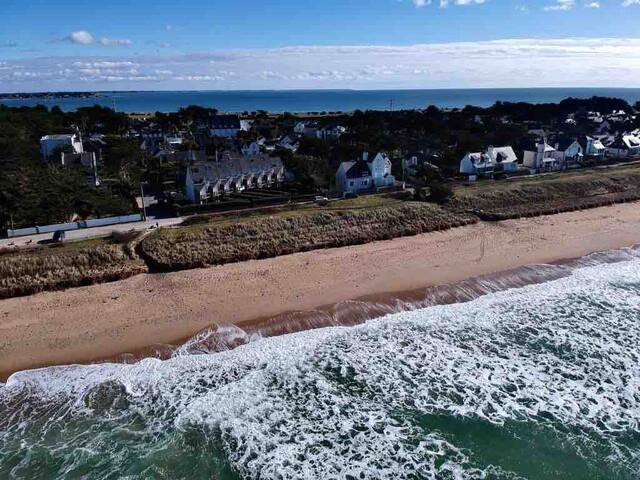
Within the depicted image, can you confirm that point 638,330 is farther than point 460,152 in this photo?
No

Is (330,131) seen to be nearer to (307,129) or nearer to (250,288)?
(307,129)

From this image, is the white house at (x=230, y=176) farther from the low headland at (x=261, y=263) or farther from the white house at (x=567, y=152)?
the white house at (x=567, y=152)

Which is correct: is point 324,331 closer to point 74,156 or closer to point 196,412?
point 196,412

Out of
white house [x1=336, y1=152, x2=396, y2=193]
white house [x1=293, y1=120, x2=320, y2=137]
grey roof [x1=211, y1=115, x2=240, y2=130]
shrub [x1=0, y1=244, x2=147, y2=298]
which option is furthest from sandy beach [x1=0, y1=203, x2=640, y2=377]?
grey roof [x1=211, y1=115, x2=240, y2=130]

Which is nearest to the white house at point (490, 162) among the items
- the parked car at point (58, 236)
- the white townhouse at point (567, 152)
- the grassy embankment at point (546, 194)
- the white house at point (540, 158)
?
the white house at point (540, 158)

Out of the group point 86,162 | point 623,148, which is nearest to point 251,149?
point 86,162

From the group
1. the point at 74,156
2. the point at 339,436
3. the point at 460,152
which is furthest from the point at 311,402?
the point at 460,152

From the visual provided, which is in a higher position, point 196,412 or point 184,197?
point 184,197
